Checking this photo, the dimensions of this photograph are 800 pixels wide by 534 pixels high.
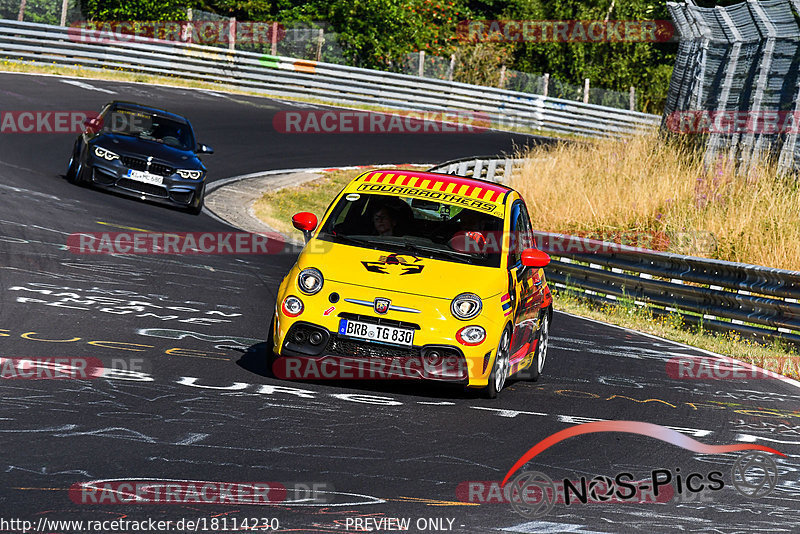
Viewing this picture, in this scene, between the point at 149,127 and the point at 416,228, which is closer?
the point at 416,228

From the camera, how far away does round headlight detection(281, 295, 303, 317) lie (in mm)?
8688

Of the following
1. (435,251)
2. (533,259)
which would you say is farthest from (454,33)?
(435,251)

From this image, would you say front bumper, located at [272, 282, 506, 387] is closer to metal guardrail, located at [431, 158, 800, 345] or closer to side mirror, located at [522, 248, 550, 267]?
side mirror, located at [522, 248, 550, 267]

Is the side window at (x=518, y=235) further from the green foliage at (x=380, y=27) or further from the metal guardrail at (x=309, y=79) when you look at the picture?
the green foliage at (x=380, y=27)

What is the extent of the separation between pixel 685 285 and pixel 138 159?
8.53 metres

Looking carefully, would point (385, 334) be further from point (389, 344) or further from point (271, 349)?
point (271, 349)

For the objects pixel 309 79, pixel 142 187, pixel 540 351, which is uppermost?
pixel 309 79

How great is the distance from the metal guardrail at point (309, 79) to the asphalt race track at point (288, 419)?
784 inches

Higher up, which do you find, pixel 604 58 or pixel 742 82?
pixel 604 58

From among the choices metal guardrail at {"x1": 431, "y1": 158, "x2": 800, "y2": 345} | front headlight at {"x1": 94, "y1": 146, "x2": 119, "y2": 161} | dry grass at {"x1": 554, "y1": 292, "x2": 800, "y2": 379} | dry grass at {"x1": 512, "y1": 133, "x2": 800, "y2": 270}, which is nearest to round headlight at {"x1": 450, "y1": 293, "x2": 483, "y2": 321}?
dry grass at {"x1": 554, "y1": 292, "x2": 800, "y2": 379}

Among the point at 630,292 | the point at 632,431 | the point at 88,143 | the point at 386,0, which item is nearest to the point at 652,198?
the point at 630,292

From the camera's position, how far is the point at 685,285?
15070 millimetres

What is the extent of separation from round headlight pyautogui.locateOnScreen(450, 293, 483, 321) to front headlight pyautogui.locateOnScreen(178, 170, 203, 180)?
10.6 metres

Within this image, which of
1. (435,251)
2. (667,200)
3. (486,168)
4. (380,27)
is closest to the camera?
(435,251)
